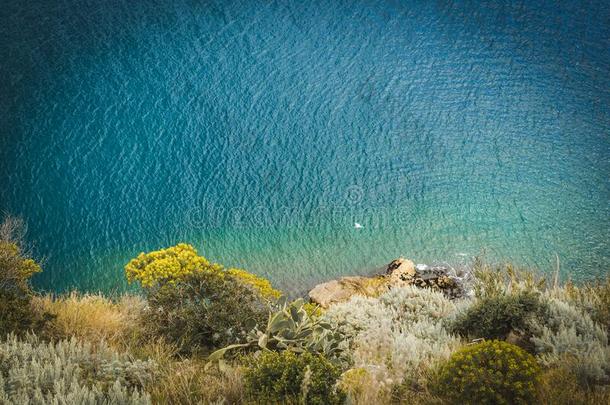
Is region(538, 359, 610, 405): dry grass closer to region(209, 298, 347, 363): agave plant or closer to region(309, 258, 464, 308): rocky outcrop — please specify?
region(209, 298, 347, 363): agave plant

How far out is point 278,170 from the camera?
9578 millimetres

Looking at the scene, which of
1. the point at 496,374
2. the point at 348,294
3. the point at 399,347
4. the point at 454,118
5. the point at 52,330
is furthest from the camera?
the point at 454,118

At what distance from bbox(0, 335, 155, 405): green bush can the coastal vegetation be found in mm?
12

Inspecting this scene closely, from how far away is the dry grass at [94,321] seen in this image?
595cm

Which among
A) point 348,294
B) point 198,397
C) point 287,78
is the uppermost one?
point 287,78

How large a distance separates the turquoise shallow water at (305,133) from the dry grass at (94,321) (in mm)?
2706

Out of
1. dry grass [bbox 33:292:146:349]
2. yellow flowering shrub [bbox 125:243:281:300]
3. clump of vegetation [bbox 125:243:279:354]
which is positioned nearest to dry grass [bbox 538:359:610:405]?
clump of vegetation [bbox 125:243:279:354]

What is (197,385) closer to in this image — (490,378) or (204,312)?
(204,312)

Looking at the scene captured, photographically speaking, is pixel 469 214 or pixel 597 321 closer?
pixel 597 321

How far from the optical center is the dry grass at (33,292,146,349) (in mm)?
5949

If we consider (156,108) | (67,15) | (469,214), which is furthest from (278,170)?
(67,15)

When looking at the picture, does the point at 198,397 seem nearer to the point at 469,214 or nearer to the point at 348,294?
the point at 348,294

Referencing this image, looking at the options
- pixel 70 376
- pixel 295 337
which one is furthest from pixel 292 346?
pixel 70 376

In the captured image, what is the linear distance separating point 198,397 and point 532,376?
2166mm
